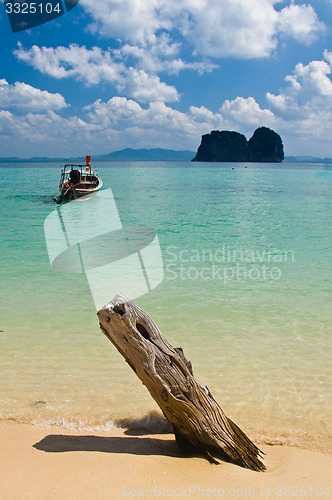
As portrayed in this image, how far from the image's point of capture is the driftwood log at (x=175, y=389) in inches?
129

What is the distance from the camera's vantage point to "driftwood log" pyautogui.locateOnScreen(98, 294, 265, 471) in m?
3.28

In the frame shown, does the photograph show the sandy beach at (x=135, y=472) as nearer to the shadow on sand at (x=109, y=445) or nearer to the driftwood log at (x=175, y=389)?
the shadow on sand at (x=109, y=445)

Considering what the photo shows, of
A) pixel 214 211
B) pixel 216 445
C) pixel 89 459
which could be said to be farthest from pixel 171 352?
pixel 214 211

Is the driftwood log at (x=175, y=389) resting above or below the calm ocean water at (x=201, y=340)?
above

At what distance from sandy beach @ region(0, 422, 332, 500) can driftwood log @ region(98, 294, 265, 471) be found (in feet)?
0.44

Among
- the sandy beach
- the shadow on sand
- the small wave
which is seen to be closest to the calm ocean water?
the small wave

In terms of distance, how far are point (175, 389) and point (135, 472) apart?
2.24 ft

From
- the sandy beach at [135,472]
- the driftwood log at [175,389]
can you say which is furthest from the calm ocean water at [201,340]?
the driftwood log at [175,389]

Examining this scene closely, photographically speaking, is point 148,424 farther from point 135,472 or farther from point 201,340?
point 201,340

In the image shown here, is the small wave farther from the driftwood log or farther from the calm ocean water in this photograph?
the driftwood log

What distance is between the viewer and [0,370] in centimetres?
523

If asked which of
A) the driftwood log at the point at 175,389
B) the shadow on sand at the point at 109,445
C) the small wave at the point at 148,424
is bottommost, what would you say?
the small wave at the point at 148,424

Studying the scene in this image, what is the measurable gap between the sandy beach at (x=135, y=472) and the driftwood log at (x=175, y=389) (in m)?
0.13

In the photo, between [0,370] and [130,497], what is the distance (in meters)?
→ 3.13
